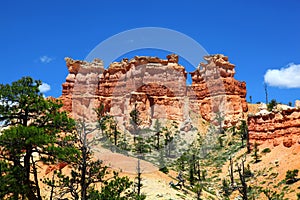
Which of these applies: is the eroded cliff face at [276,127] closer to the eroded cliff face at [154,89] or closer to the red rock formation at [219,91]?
the red rock formation at [219,91]

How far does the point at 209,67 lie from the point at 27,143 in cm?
7462

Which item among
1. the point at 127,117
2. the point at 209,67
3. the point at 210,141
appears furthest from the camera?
the point at 209,67

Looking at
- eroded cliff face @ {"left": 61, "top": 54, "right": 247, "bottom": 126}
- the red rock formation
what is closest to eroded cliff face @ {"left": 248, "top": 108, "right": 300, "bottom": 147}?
the red rock formation

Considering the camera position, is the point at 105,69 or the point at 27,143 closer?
the point at 27,143

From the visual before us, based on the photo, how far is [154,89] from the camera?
8338 cm

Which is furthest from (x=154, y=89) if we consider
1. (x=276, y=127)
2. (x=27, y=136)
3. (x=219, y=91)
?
(x=27, y=136)

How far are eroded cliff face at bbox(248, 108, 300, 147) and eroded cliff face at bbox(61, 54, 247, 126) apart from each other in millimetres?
20696

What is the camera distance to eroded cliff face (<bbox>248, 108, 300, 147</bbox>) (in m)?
51.4

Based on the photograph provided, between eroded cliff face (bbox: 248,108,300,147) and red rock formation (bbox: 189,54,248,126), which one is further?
red rock formation (bbox: 189,54,248,126)

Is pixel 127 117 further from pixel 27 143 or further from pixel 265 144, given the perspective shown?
pixel 27 143

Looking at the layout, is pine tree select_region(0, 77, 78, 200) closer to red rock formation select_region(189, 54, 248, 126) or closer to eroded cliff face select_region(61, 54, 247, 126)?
eroded cliff face select_region(61, 54, 247, 126)

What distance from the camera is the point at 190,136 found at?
74.3 meters

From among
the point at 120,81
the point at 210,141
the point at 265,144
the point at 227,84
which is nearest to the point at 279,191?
the point at 265,144

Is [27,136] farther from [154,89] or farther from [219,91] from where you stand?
[219,91]
